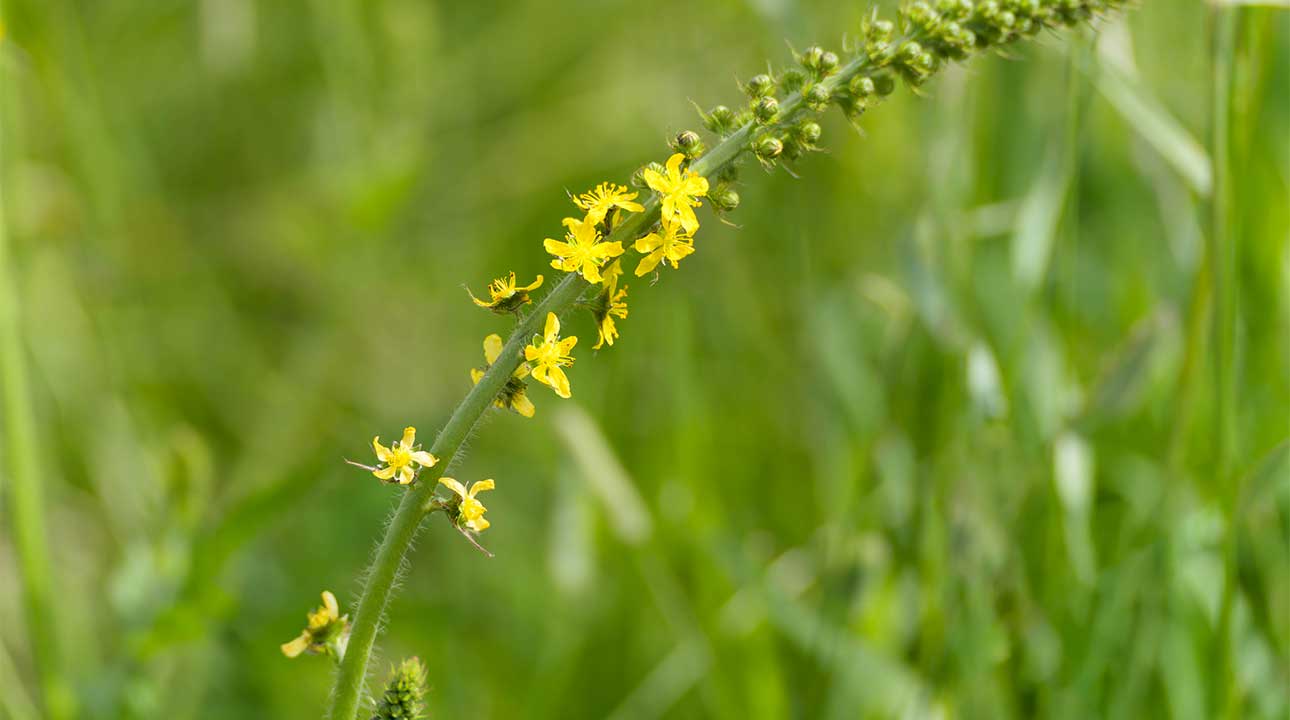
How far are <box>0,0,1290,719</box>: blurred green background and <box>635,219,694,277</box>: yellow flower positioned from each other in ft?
3.33

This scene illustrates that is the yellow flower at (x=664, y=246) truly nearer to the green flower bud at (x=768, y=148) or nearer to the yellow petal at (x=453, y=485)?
the green flower bud at (x=768, y=148)

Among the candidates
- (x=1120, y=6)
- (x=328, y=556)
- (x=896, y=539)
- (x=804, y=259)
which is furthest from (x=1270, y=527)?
(x=328, y=556)

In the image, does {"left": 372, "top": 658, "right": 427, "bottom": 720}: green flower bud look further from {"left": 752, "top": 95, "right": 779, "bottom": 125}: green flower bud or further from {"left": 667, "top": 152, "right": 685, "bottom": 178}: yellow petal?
{"left": 752, "top": 95, "right": 779, "bottom": 125}: green flower bud

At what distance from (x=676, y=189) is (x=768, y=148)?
0.11 metres

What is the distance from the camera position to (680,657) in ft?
10.4

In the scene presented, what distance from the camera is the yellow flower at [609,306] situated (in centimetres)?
143

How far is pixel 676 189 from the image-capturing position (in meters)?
1.40

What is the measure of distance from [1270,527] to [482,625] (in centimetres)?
215

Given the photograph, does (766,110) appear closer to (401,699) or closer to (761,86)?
(761,86)

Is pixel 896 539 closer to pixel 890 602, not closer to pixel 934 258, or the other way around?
pixel 890 602

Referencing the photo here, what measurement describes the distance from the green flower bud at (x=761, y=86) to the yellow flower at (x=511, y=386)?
424 millimetres

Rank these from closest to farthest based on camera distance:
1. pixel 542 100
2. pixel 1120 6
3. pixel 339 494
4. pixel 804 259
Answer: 1. pixel 1120 6
2. pixel 804 259
3. pixel 339 494
4. pixel 542 100

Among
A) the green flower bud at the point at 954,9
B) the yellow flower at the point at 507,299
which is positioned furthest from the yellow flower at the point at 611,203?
the green flower bud at the point at 954,9

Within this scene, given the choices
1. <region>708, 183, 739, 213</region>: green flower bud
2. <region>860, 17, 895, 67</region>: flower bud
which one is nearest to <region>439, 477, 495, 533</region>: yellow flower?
<region>708, 183, 739, 213</region>: green flower bud
